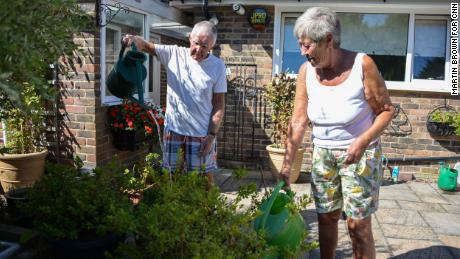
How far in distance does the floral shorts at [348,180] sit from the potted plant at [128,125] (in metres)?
2.53

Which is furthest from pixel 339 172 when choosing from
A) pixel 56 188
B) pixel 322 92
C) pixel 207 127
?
pixel 56 188

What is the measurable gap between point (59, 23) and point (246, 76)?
4.69m

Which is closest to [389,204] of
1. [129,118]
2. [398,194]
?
[398,194]

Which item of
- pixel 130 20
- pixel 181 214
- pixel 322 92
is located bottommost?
pixel 181 214

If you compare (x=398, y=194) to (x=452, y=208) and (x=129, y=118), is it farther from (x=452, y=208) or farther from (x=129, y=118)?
(x=129, y=118)

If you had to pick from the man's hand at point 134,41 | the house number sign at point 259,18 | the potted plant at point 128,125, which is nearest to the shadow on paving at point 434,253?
the man's hand at point 134,41

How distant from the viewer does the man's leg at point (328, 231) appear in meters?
2.42

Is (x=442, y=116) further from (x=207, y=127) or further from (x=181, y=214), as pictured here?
(x=181, y=214)

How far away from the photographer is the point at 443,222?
13.0ft

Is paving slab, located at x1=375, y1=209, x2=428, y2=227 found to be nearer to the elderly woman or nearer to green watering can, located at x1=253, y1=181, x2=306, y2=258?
the elderly woman

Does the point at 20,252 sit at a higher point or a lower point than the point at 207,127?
lower

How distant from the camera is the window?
15.6 feet

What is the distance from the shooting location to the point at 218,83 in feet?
8.87

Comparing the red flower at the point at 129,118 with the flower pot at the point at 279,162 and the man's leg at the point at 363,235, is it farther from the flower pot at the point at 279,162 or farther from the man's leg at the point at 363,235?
the man's leg at the point at 363,235
